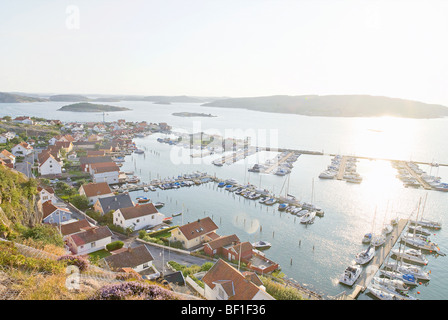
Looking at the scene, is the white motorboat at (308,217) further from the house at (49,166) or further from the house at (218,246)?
the house at (49,166)

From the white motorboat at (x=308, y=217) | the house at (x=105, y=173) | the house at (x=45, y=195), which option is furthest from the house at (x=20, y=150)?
the white motorboat at (x=308, y=217)

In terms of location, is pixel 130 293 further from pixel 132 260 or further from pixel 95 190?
pixel 95 190

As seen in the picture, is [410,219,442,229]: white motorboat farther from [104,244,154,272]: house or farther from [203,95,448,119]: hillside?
[203,95,448,119]: hillside

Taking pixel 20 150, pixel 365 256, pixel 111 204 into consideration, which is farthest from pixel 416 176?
pixel 20 150
